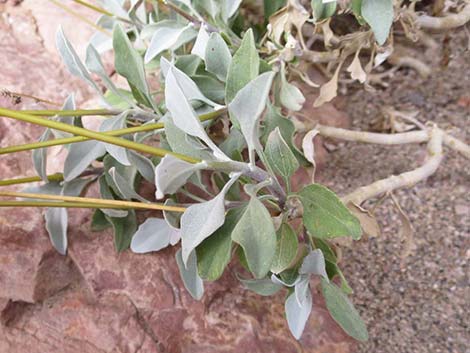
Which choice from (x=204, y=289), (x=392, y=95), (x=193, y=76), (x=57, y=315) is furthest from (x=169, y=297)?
(x=392, y=95)

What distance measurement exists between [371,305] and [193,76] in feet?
1.82

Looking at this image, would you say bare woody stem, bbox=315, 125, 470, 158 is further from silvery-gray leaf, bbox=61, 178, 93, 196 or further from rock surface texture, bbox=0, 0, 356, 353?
silvery-gray leaf, bbox=61, 178, 93, 196

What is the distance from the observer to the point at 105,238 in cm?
119

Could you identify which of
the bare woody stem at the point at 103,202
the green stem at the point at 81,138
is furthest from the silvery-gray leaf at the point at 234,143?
the bare woody stem at the point at 103,202

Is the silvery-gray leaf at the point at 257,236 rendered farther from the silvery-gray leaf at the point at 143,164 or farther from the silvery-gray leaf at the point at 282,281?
the silvery-gray leaf at the point at 143,164

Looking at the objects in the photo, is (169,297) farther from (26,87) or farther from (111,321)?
(26,87)

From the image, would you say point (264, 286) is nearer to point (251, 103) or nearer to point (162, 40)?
point (251, 103)

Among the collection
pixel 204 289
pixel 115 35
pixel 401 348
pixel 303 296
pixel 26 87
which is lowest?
pixel 401 348

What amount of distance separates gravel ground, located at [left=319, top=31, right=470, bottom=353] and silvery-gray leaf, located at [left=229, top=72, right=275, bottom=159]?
0.53 meters

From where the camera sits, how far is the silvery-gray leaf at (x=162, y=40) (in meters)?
1.16

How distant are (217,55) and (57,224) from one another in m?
0.40

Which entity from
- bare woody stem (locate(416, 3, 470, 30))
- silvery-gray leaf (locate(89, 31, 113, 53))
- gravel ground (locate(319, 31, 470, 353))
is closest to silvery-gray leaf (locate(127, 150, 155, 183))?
silvery-gray leaf (locate(89, 31, 113, 53))

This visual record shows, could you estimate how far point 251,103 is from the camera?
819 millimetres

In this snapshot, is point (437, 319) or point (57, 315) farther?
point (437, 319)
